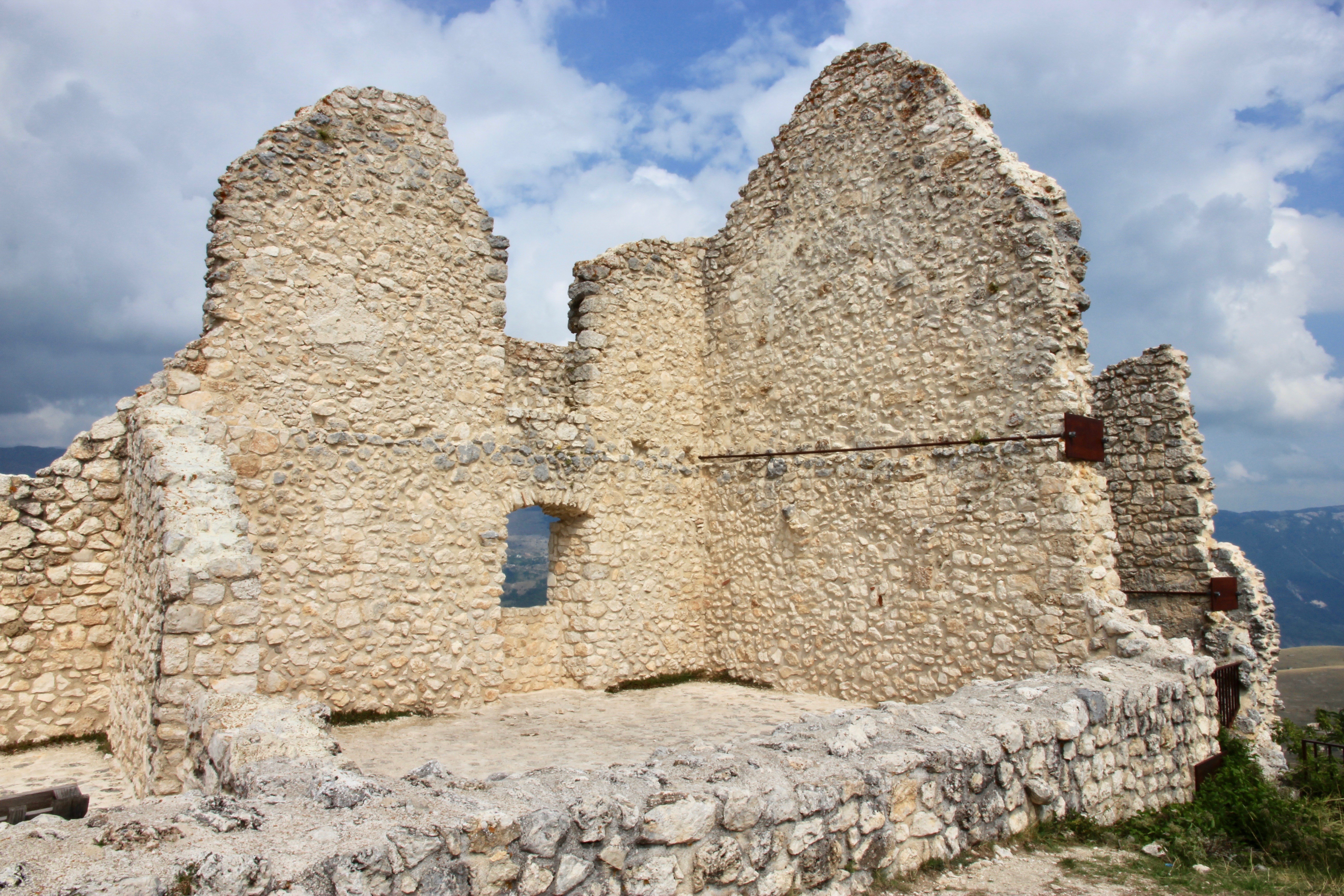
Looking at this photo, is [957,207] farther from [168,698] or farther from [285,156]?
[168,698]

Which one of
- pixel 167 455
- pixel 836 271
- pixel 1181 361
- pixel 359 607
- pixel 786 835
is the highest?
pixel 836 271

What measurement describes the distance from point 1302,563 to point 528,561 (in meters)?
126

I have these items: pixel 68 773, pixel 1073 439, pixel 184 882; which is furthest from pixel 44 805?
pixel 1073 439

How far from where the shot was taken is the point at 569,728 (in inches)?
273

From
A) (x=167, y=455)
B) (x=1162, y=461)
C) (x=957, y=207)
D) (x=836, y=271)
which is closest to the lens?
(x=167, y=455)

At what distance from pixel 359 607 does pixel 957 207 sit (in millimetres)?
6377

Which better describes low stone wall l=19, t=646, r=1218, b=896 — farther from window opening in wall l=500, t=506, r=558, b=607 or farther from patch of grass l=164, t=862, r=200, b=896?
window opening in wall l=500, t=506, r=558, b=607

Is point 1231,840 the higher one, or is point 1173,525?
point 1173,525

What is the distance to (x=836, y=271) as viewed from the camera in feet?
27.6

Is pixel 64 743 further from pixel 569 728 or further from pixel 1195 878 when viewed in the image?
pixel 1195 878

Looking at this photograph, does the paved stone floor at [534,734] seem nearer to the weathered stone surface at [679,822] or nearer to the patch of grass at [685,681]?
the patch of grass at [685,681]

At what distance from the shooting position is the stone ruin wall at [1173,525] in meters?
8.67

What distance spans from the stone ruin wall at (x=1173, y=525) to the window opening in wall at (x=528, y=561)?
6546mm

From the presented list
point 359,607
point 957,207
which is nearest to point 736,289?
point 957,207
